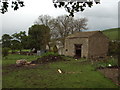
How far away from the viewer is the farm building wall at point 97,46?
3291cm

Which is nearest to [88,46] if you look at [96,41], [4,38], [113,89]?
[96,41]

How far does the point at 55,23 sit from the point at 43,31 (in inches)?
187

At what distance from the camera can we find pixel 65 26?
51.8 metres

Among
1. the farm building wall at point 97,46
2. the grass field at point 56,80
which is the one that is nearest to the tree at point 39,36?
the farm building wall at point 97,46

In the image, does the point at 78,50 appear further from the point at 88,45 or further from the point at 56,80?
the point at 56,80

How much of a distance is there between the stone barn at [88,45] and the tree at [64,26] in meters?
13.1

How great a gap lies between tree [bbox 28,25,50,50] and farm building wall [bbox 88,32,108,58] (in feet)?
64.9

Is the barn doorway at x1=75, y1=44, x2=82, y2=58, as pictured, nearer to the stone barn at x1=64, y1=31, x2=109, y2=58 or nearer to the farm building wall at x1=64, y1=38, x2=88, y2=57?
the stone barn at x1=64, y1=31, x2=109, y2=58

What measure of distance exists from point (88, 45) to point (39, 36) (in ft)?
76.4

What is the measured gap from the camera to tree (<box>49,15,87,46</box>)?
1982 inches

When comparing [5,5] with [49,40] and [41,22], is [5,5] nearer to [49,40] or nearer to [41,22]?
[49,40]

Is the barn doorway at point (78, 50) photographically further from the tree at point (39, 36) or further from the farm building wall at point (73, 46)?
the tree at point (39, 36)

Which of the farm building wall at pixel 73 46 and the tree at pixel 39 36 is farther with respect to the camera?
the tree at pixel 39 36

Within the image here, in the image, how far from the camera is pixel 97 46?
34.3 metres
